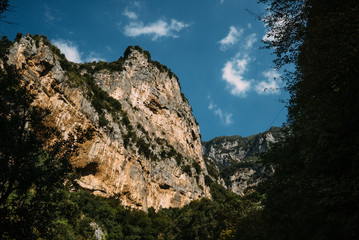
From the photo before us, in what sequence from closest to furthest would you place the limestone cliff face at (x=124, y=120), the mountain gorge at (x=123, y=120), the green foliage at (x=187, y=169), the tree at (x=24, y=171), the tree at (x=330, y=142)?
the tree at (x=330, y=142) < the tree at (x=24, y=171) < the mountain gorge at (x=123, y=120) < the limestone cliff face at (x=124, y=120) < the green foliage at (x=187, y=169)

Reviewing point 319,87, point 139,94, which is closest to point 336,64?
point 319,87

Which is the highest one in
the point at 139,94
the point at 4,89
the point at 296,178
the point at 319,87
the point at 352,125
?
the point at 139,94

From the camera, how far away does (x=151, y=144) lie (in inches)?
2581

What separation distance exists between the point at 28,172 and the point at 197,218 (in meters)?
32.5

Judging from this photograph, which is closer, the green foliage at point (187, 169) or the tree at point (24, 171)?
the tree at point (24, 171)

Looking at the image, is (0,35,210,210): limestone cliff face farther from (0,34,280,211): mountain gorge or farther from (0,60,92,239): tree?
(0,60,92,239): tree

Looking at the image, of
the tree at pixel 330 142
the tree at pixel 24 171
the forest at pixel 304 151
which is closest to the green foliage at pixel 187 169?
the forest at pixel 304 151

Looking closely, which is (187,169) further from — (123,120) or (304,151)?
(304,151)

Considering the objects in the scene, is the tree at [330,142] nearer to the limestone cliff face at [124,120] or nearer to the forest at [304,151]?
the forest at [304,151]

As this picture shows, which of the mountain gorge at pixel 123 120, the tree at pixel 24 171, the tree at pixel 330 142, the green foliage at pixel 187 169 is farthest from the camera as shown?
the green foliage at pixel 187 169

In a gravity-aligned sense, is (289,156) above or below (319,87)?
below

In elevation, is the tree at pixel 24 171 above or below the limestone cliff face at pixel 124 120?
below

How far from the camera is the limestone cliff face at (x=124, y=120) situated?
3484 cm

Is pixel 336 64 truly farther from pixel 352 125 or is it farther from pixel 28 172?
pixel 28 172
